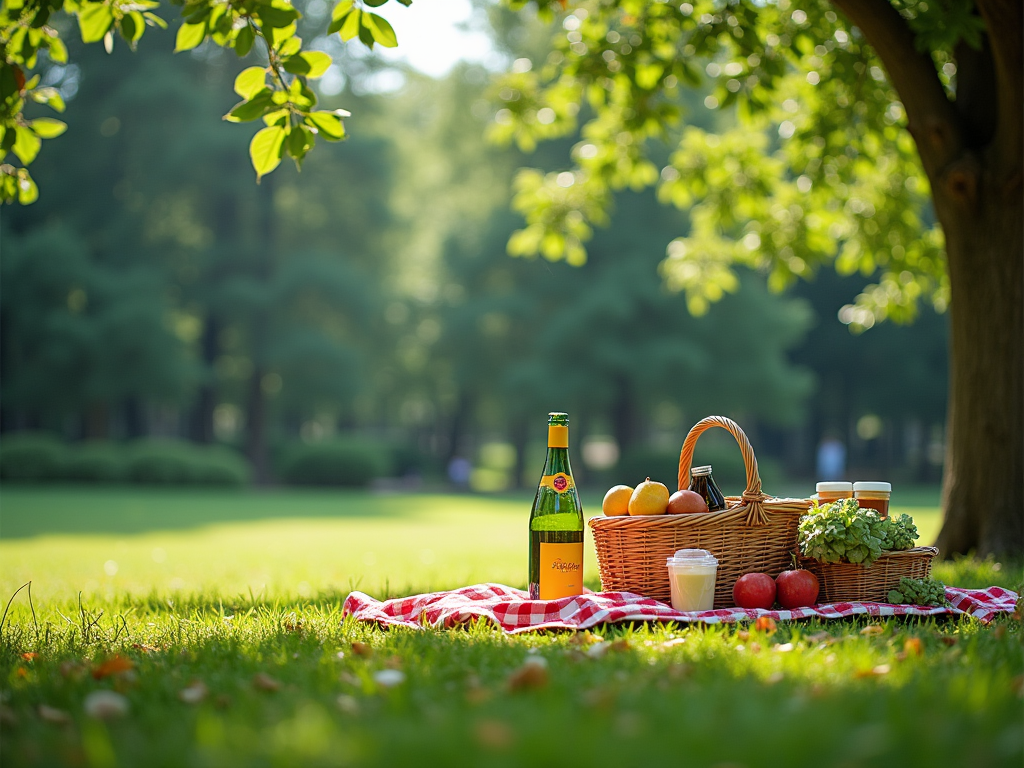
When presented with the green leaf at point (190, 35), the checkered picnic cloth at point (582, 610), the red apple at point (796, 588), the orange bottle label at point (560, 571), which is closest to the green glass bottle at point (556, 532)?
the orange bottle label at point (560, 571)

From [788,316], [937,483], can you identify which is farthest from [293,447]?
[937,483]

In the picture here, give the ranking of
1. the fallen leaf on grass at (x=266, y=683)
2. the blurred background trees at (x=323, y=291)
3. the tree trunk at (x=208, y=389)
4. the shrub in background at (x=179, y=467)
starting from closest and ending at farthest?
the fallen leaf on grass at (x=266, y=683) < the shrub in background at (x=179, y=467) < the blurred background trees at (x=323, y=291) < the tree trunk at (x=208, y=389)

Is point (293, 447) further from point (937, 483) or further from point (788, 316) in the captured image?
point (937, 483)

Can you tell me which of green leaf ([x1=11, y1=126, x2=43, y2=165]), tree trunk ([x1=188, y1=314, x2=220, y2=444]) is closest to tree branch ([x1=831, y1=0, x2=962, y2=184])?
green leaf ([x1=11, y1=126, x2=43, y2=165])

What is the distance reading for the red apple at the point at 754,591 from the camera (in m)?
3.91

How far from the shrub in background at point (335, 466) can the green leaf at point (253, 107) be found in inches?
976

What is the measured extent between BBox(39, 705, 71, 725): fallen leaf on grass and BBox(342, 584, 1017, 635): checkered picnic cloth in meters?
1.52

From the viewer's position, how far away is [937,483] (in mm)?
34312

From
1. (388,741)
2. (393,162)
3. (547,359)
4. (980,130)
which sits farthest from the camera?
(393,162)

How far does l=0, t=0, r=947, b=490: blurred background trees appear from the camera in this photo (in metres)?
27.2

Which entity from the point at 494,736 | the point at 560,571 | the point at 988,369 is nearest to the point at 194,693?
the point at 494,736

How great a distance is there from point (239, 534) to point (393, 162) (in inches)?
824

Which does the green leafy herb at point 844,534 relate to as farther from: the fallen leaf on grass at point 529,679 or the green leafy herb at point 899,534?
the fallen leaf on grass at point 529,679

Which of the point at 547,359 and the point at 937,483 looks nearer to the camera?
the point at 547,359
